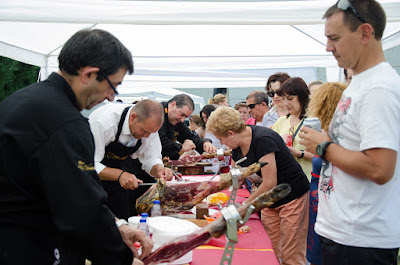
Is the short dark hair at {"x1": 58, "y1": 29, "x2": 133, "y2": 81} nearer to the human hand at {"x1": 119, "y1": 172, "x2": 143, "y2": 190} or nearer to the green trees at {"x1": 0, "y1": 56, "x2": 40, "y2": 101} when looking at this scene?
the human hand at {"x1": 119, "y1": 172, "x2": 143, "y2": 190}

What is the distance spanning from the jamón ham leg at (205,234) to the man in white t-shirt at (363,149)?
0.39 m

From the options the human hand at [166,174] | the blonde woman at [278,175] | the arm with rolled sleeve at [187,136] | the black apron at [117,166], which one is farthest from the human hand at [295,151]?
the arm with rolled sleeve at [187,136]

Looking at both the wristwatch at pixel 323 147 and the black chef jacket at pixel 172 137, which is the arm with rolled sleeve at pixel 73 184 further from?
the black chef jacket at pixel 172 137

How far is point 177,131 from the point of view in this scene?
16.4 ft

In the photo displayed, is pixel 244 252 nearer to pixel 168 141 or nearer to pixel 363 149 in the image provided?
pixel 363 149

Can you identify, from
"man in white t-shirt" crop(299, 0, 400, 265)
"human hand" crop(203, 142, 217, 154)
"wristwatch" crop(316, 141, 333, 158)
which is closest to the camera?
"man in white t-shirt" crop(299, 0, 400, 265)

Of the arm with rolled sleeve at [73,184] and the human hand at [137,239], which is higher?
the arm with rolled sleeve at [73,184]

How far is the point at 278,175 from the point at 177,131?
240 cm

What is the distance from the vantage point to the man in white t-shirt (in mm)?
1278

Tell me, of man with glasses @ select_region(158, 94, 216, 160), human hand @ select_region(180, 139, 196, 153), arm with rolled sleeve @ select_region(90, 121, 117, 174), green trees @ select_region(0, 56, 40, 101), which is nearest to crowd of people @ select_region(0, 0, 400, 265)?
arm with rolled sleeve @ select_region(90, 121, 117, 174)

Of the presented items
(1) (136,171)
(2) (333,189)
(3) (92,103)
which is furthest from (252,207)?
(1) (136,171)

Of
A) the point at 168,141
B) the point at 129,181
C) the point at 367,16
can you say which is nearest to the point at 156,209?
the point at 129,181

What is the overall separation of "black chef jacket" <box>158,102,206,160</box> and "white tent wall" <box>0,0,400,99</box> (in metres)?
1.36

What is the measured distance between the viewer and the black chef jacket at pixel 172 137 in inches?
176
